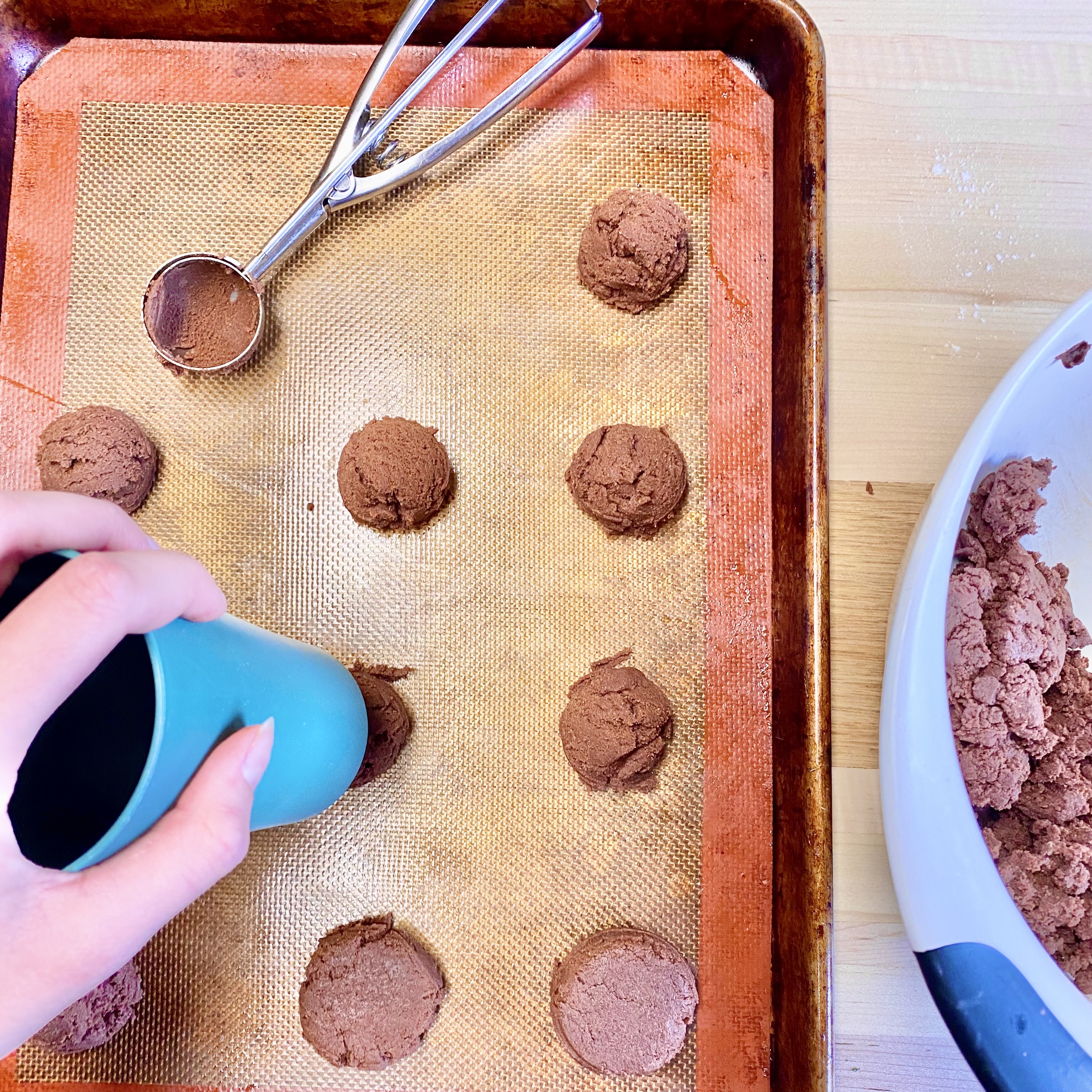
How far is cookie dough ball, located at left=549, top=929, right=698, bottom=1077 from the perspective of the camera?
Result: 71 centimetres

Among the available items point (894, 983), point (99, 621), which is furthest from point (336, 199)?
point (894, 983)

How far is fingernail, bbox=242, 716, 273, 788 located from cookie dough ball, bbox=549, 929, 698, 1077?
377mm

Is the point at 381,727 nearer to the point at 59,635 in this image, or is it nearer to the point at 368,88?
the point at 59,635

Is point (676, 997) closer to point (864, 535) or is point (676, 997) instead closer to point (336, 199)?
point (864, 535)

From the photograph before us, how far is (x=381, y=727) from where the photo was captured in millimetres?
738

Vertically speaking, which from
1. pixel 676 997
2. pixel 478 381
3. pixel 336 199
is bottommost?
pixel 676 997

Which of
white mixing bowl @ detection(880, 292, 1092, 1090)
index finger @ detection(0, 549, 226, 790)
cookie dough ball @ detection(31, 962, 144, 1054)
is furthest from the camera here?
cookie dough ball @ detection(31, 962, 144, 1054)

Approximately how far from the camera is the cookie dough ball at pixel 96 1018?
2.28ft

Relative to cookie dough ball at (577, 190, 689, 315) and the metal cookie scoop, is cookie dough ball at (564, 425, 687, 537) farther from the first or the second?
the metal cookie scoop

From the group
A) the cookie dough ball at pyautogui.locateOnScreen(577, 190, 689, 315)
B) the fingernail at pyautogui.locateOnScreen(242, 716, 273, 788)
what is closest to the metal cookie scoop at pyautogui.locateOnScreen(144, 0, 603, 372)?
the cookie dough ball at pyautogui.locateOnScreen(577, 190, 689, 315)

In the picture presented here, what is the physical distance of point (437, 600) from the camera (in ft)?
2.57

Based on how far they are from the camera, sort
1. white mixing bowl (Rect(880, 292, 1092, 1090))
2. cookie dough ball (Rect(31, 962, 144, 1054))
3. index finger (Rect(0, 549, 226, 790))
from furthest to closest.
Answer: cookie dough ball (Rect(31, 962, 144, 1054))
white mixing bowl (Rect(880, 292, 1092, 1090))
index finger (Rect(0, 549, 226, 790))

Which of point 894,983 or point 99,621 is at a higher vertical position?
point 99,621

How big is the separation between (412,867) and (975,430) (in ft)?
Answer: 1.91
